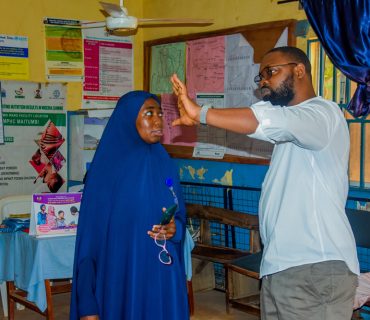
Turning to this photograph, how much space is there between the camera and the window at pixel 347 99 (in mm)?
3656

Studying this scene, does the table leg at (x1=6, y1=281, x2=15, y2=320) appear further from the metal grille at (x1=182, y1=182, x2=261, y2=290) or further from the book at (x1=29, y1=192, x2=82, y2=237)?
the metal grille at (x1=182, y1=182, x2=261, y2=290)

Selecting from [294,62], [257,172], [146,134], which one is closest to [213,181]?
[257,172]

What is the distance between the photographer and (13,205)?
4.31m

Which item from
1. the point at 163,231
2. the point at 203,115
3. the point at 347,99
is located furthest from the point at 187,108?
the point at 347,99

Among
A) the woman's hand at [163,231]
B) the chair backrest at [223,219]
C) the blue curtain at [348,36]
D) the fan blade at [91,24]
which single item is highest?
the fan blade at [91,24]

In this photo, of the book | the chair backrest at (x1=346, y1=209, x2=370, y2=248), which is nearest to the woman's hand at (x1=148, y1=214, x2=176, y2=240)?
the book

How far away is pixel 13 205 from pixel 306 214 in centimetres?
295

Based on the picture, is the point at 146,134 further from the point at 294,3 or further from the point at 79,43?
the point at 79,43

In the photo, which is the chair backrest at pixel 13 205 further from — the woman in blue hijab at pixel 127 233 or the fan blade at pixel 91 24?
the woman in blue hijab at pixel 127 233

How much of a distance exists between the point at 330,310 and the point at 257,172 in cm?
248

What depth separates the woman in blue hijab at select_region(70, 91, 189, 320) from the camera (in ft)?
7.34

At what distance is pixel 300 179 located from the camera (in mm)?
1916

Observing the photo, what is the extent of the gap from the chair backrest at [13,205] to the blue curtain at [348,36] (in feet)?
8.09

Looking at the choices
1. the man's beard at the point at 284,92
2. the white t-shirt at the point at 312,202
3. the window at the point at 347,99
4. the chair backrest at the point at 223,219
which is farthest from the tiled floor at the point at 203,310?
the man's beard at the point at 284,92
